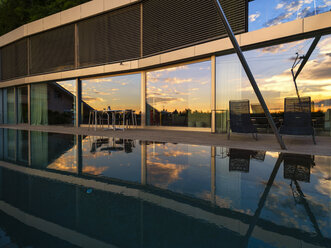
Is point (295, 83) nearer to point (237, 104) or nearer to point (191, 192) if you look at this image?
point (237, 104)

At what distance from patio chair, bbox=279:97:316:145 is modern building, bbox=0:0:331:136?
1.68 m

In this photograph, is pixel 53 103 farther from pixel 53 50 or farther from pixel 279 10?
pixel 279 10

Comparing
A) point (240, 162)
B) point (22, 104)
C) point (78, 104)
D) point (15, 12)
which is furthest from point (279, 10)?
point (15, 12)

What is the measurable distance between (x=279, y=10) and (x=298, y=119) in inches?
158

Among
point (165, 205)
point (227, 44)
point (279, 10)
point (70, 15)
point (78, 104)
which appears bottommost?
point (165, 205)

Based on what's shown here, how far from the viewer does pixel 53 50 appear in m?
13.1

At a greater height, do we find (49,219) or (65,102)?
(65,102)

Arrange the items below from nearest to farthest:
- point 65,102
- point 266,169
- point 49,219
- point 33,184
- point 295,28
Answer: point 49,219, point 33,184, point 266,169, point 295,28, point 65,102

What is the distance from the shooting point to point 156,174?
256 centimetres

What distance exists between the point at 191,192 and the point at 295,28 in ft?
22.4

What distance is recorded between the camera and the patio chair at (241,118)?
5.76 metres

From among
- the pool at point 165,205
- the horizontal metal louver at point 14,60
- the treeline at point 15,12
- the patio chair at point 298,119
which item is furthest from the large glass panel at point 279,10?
the treeline at point 15,12

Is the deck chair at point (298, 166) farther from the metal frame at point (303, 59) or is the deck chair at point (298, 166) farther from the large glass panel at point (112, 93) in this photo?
the large glass panel at point (112, 93)

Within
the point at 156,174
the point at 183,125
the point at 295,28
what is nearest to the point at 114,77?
the point at 183,125
